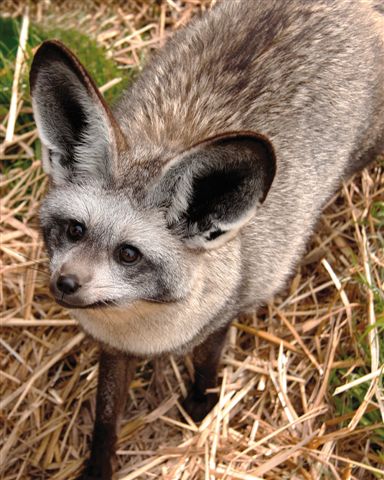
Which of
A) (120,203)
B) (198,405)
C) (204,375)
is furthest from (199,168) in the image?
(198,405)

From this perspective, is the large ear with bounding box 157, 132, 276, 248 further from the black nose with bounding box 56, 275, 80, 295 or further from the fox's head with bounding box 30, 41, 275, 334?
the black nose with bounding box 56, 275, 80, 295

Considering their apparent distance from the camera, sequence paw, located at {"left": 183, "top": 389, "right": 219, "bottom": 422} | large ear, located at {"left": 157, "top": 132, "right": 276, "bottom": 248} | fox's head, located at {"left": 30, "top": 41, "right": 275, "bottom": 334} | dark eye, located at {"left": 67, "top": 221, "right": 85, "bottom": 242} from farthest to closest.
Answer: paw, located at {"left": 183, "top": 389, "right": 219, "bottom": 422}, dark eye, located at {"left": 67, "top": 221, "right": 85, "bottom": 242}, fox's head, located at {"left": 30, "top": 41, "right": 275, "bottom": 334}, large ear, located at {"left": 157, "top": 132, "right": 276, "bottom": 248}

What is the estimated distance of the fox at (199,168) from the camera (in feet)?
7.74

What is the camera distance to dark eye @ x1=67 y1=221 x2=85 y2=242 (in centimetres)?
241

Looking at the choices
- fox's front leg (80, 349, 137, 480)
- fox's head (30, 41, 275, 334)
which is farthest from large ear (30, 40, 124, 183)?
fox's front leg (80, 349, 137, 480)

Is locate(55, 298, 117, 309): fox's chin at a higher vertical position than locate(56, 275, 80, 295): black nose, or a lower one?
lower

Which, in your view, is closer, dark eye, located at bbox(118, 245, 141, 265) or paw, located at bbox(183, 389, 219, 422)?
dark eye, located at bbox(118, 245, 141, 265)

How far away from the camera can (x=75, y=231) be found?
2428mm

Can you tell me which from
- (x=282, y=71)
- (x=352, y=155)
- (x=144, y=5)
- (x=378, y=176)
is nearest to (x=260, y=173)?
(x=282, y=71)

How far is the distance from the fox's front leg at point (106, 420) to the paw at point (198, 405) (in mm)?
392

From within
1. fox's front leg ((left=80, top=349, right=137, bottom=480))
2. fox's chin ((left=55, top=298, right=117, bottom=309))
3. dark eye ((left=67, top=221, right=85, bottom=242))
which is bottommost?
fox's front leg ((left=80, top=349, right=137, bottom=480))

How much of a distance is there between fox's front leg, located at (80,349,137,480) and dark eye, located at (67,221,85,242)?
3.20 feet

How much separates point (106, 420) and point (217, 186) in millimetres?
1470

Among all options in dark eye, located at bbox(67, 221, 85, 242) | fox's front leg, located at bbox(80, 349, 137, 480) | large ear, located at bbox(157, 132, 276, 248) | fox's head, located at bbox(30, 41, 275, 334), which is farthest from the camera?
fox's front leg, located at bbox(80, 349, 137, 480)
